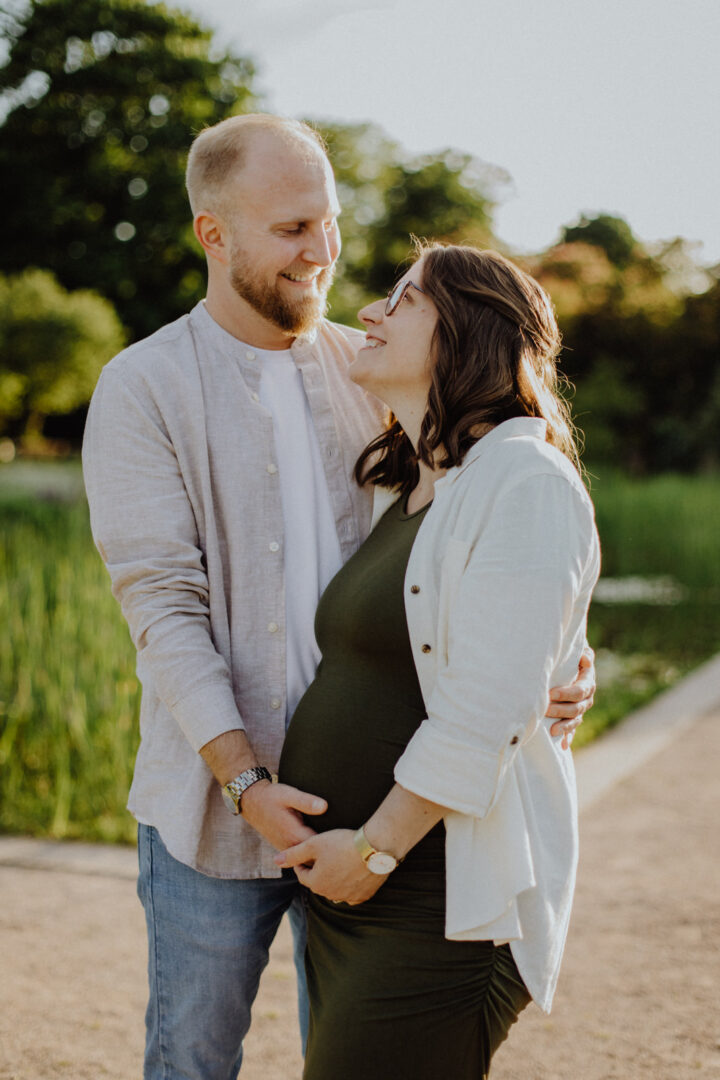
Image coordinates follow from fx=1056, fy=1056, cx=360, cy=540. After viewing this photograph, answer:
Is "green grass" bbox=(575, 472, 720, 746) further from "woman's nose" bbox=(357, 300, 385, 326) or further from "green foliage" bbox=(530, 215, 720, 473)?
"green foliage" bbox=(530, 215, 720, 473)

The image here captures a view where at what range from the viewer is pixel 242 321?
7.29ft

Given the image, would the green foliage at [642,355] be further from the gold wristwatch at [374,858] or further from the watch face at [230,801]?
the gold wristwatch at [374,858]

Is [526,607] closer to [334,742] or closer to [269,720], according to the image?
[334,742]

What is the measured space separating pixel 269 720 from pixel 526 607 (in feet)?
2.31

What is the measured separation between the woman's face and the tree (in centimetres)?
2204

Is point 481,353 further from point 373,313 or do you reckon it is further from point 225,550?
point 225,550

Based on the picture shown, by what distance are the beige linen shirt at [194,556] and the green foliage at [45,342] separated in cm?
1371

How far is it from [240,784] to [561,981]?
190cm

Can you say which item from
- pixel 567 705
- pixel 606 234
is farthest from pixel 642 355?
pixel 567 705

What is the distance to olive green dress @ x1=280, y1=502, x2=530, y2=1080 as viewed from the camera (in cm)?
171

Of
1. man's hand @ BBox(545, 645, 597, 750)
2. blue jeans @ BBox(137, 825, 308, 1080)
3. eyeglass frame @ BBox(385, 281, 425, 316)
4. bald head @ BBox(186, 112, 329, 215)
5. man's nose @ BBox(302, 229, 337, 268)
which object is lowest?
blue jeans @ BBox(137, 825, 308, 1080)

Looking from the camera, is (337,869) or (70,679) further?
(70,679)

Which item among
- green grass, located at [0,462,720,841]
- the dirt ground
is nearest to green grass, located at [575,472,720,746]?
green grass, located at [0,462,720,841]

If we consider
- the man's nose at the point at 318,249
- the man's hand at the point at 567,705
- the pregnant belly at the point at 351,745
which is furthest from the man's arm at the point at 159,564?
the man's hand at the point at 567,705
